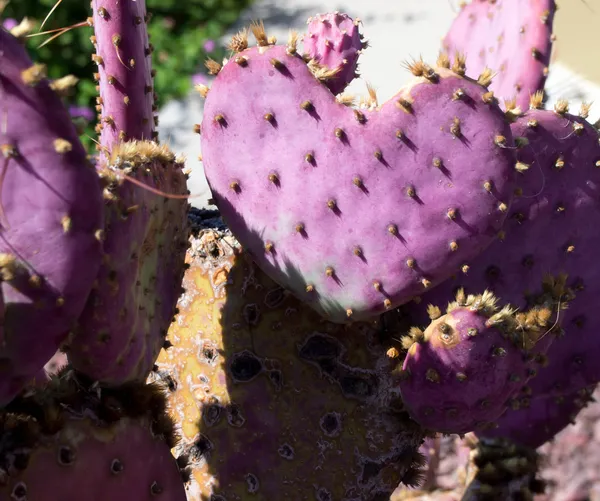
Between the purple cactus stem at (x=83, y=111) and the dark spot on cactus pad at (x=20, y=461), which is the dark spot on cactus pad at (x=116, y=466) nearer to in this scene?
the dark spot on cactus pad at (x=20, y=461)

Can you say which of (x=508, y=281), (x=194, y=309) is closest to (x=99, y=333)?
(x=194, y=309)

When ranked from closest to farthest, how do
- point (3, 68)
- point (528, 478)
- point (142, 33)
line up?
point (3, 68) < point (142, 33) < point (528, 478)

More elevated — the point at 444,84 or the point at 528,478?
the point at 444,84

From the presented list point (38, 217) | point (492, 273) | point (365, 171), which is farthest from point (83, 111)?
point (38, 217)

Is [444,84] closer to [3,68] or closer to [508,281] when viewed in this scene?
[508,281]

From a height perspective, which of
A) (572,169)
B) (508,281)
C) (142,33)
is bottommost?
(508,281)

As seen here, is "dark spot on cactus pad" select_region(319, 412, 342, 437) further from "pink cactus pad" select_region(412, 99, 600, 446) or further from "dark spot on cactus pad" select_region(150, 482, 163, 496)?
"dark spot on cactus pad" select_region(150, 482, 163, 496)
